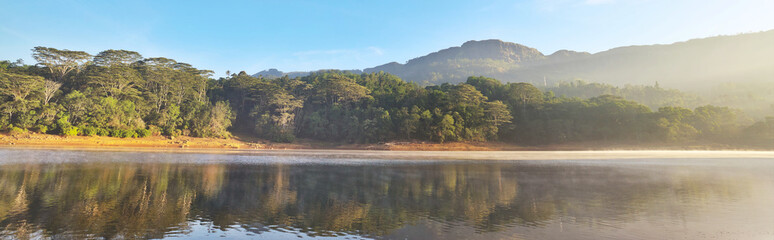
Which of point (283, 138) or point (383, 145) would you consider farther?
point (283, 138)

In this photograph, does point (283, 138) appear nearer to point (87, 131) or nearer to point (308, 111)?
point (308, 111)

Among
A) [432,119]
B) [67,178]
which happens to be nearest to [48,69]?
[67,178]

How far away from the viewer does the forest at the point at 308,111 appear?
146 ft

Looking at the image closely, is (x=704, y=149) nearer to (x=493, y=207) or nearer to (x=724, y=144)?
(x=724, y=144)

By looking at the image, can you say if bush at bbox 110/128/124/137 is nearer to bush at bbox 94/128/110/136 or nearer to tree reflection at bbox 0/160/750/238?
bush at bbox 94/128/110/136

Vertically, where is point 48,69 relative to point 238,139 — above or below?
above

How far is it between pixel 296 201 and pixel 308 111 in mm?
62702

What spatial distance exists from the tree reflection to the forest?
1468 inches

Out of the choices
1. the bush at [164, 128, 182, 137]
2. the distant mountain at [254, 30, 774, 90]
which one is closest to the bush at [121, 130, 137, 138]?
the bush at [164, 128, 182, 137]

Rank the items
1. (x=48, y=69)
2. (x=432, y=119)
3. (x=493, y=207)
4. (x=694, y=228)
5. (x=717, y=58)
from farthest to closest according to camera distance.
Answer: (x=717, y=58)
(x=432, y=119)
(x=48, y=69)
(x=493, y=207)
(x=694, y=228)

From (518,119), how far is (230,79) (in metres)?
61.6

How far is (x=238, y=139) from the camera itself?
59719 millimetres

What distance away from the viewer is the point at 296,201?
1012cm

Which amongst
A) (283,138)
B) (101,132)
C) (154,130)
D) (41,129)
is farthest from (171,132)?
(283,138)
